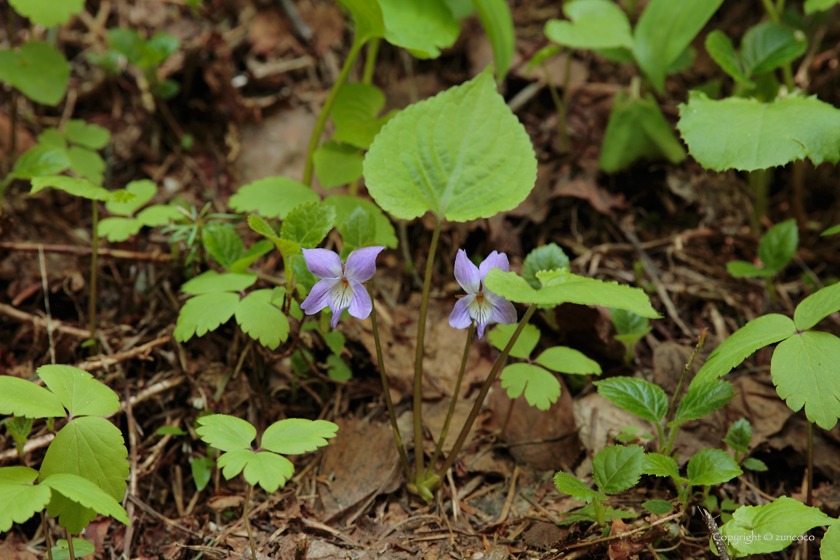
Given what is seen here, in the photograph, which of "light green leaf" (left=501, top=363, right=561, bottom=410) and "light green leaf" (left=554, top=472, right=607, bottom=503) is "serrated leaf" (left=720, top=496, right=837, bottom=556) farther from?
"light green leaf" (left=501, top=363, right=561, bottom=410)

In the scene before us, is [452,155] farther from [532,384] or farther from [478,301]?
[532,384]

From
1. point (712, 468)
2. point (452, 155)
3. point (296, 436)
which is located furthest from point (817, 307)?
point (296, 436)

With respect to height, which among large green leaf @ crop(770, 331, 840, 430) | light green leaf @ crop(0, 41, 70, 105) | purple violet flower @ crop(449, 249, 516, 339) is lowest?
large green leaf @ crop(770, 331, 840, 430)

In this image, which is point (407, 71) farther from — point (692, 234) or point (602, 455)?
point (602, 455)

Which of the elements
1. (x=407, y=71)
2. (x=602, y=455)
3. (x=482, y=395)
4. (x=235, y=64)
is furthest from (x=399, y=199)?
(x=235, y=64)

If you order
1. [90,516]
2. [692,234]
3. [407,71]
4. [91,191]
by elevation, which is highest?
[91,191]

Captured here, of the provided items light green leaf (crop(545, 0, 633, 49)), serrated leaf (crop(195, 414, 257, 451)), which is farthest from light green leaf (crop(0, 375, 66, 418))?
light green leaf (crop(545, 0, 633, 49))
